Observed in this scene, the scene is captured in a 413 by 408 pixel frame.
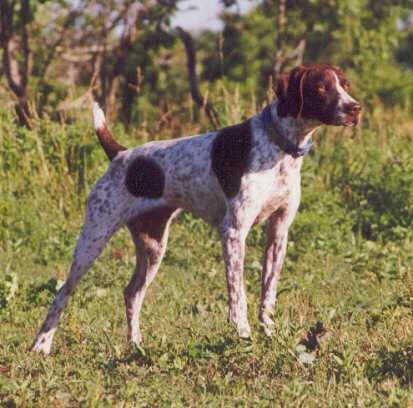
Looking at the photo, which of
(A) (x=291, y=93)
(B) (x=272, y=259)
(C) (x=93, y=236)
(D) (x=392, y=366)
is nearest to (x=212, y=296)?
(B) (x=272, y=259)

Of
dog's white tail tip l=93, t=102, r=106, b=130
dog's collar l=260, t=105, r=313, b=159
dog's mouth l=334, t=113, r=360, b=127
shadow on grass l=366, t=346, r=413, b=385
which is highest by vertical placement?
dog's mouth l=334, t=113, r=360, b=127

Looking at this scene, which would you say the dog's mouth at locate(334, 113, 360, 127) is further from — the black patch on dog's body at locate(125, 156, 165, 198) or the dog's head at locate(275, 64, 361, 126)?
the black patch on dog's body at locate(125, 156, 165, 198)

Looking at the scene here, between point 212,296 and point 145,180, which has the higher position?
point 145,180

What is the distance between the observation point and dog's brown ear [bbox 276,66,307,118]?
497 cm

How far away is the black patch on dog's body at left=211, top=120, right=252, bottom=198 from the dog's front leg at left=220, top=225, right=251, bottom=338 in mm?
215

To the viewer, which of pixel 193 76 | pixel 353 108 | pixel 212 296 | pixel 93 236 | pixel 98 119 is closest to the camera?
pixel 353 108

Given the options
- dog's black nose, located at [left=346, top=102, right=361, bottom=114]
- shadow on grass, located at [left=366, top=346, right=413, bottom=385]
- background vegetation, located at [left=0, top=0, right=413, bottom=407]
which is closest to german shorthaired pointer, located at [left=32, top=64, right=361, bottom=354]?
dog's black nose, located at [left=346, top=102, right=361, bottom=114]

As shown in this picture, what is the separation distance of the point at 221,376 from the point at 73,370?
28.3 inches

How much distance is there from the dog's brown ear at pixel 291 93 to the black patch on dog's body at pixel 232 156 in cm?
25

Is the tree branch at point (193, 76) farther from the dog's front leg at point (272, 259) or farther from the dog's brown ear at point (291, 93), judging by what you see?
the dog's brown ear at point (291, 93)

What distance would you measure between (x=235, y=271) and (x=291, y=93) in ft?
3.33

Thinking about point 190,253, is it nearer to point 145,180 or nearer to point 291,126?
point 145,180

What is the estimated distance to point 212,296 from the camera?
6.28 metres

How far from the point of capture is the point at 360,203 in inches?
315
